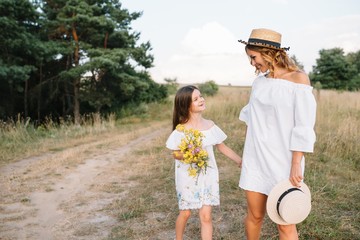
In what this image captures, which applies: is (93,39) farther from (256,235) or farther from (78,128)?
(256,235)

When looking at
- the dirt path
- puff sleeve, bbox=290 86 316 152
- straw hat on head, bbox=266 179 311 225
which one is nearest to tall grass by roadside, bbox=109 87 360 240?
the dirt path

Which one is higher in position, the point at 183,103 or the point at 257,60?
the point at 257,60

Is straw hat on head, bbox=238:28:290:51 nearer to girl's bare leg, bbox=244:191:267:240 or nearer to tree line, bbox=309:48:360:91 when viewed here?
girl's bare leg, bbox=244:191:267:240

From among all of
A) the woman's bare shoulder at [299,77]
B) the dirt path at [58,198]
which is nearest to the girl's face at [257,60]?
the woman's bare shoulder at [299,77]

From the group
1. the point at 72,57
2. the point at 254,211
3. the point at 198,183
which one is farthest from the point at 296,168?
the point at 72,57

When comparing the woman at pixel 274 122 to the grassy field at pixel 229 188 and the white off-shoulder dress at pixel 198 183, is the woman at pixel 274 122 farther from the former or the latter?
the grassy field at pixel 229 188

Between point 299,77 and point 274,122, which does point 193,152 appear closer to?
point 274,122

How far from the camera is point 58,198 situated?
4.68 meters

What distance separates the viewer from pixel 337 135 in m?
6.91

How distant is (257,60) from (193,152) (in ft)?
2.85

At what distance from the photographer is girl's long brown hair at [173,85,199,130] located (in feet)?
9.07

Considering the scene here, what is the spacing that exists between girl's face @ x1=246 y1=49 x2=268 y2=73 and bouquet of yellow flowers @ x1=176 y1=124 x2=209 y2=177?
2.46ft

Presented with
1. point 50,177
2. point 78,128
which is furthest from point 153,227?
point 78,128

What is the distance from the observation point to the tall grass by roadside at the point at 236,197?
3.31 m
